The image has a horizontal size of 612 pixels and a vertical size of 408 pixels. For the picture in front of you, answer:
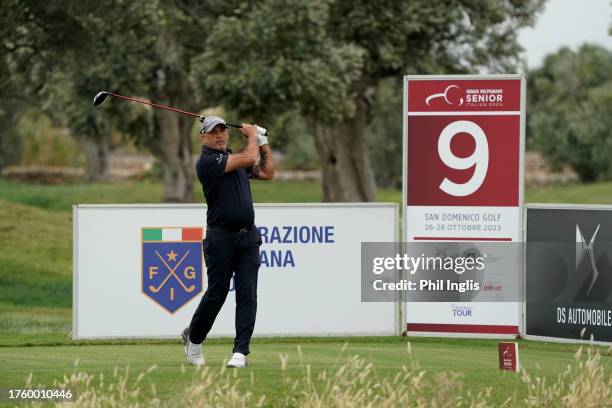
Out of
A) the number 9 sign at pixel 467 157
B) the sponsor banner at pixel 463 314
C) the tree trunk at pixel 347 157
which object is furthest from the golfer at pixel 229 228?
the tree trunk at pixel 347 157

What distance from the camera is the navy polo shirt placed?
37.5 feet

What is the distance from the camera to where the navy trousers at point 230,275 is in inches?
456

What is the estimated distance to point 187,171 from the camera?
49281mm

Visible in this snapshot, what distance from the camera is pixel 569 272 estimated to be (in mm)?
15125

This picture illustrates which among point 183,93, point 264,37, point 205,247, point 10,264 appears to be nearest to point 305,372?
point 205,247

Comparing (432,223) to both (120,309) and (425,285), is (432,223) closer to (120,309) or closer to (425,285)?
(425,285)

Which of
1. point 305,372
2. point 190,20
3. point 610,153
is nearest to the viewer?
point 305,372

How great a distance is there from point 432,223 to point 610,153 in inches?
2164

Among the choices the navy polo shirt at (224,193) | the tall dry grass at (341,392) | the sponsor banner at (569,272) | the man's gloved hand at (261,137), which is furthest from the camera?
the sponsor banner at (569,272)

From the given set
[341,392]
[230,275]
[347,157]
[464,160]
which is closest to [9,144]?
[347,157]

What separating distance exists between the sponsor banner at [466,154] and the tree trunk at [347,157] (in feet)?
96.1

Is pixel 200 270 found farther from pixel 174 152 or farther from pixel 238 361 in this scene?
pixel 174 152

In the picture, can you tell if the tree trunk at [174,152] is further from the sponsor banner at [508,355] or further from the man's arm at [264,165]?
the sponsor banner at [508,355]

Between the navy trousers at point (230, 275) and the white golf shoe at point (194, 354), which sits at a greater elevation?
the navy trousers at point (230, 275)
